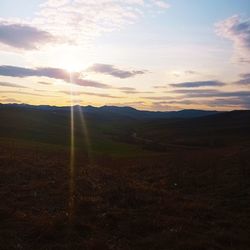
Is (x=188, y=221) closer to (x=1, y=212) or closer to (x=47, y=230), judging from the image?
(x=47, y=230)

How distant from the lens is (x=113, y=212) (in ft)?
52.9

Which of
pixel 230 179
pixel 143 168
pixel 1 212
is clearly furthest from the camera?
pixel 143 168

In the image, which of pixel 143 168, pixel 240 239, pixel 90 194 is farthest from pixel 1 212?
pixel 143 168

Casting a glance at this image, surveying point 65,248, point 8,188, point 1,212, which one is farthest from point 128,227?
point 8,188

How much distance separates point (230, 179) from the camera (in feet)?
82.7

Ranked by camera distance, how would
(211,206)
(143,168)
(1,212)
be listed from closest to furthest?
(1,212)
(211,206)
(143,168)

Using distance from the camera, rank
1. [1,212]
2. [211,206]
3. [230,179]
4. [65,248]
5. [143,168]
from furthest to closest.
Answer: [143,168], [230,179], [211,206], [1,212], [65,248]

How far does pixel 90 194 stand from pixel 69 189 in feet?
5.69

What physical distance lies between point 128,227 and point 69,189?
7.72 metres

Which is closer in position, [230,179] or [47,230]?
[47,230]

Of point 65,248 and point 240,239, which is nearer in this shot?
point 65,248

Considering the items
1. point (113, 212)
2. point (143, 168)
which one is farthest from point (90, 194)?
point (143, 168)

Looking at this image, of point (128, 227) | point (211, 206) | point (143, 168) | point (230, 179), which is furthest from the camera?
point (143, 168)

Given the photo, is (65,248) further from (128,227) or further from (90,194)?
(90,194)
